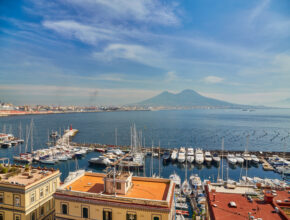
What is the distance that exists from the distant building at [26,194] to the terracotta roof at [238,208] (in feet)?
48.2

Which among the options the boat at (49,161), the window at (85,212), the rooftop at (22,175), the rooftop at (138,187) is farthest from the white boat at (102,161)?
the window at (85,212)

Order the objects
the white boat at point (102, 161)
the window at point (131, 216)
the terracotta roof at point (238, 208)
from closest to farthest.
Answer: the terracotta roof at point (238, 208) → the window at point (131, 216) → the white boat at point (102, 161)

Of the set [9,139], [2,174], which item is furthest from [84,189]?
[9,139]

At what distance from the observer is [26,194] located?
16891 millimetres

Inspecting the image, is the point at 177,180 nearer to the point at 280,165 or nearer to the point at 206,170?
the point at 206,170

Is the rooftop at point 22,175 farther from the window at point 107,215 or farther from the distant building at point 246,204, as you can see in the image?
the distant building at point 246,204

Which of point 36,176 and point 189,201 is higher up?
point 36,176

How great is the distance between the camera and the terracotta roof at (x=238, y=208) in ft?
44.2

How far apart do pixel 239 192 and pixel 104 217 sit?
436 inches

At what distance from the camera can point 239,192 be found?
1709cm

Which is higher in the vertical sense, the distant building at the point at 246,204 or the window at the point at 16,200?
the distant building at the point at 246,204

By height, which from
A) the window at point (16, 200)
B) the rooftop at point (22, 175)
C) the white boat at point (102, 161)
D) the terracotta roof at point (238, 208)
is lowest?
the white boat at point (102, 161)

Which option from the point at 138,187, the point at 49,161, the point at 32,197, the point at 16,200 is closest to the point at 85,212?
the point at 138,187

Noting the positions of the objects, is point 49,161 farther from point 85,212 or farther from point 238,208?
point 238,208
